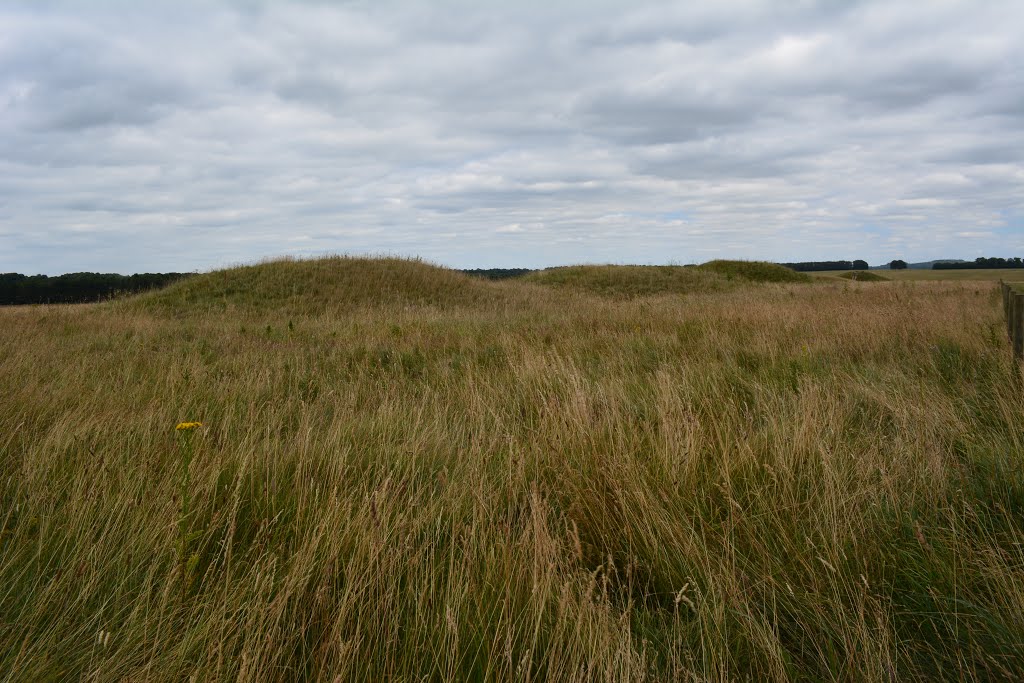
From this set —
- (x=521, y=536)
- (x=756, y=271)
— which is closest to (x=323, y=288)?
(x=521, y=536)

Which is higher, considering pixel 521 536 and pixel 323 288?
pixel 323 288

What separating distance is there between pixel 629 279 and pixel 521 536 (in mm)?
27627

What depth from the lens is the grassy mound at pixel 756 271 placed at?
3525cm

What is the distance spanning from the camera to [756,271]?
36.6m

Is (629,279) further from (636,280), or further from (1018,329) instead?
(1018,329)

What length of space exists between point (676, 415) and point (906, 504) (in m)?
1.16

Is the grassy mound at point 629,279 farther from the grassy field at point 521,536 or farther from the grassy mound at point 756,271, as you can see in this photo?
the grassy field at point 521,536

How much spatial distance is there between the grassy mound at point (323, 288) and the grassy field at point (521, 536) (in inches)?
544

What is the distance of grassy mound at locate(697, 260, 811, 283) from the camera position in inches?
1388

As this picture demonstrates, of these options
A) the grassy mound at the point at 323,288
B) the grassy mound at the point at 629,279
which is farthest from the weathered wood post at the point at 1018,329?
the grassy mound at the point at 629,279

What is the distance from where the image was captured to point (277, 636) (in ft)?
5.06

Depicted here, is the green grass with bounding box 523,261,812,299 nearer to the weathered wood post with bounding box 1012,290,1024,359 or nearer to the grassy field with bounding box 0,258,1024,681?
the weathered wood post with bounding box 1012,290,1024,359

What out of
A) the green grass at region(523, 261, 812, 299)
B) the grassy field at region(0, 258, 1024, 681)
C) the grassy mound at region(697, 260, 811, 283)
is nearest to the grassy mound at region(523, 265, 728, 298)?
the green grass at region(523, 261, 812, 299)

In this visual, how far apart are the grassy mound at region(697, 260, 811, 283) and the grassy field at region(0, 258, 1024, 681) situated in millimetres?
32815
